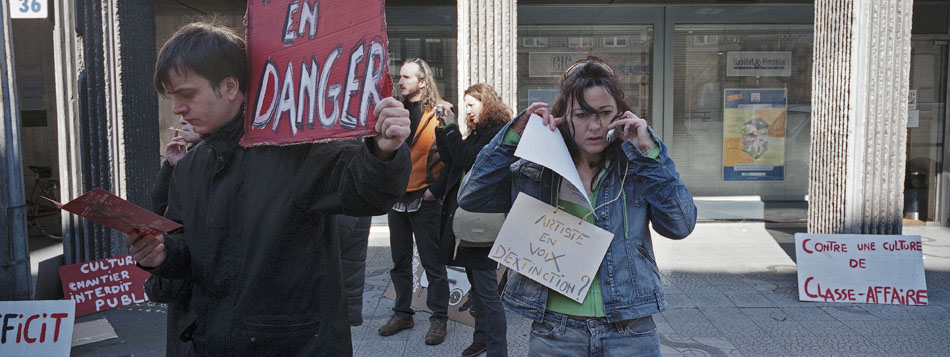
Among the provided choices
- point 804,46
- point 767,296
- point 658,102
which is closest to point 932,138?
point 804,46

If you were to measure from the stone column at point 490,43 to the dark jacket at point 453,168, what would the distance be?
74.0 inches

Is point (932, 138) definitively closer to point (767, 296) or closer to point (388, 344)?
point (767, 296)

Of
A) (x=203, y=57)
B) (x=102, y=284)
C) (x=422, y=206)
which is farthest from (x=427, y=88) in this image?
(x=102, y=284)

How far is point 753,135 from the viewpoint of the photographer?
9406 mm

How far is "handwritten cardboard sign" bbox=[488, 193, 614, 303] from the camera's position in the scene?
7.46 feet

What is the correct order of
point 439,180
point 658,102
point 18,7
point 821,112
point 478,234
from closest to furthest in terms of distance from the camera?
point 478,234, point 439,180, point 18,7, point 821,112, point 658,102

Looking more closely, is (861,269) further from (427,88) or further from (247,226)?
(247,226)

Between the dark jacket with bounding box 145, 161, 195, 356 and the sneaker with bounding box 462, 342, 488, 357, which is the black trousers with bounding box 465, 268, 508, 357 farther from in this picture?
the dark jacket with bounding box 145, 161, 195, 356

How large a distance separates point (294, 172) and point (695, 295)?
16.1 ft

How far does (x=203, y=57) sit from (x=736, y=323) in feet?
14.7

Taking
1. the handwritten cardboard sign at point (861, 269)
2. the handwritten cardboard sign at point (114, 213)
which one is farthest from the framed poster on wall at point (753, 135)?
the handwritten cardboard sign at point (114, 213)

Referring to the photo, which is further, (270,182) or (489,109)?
(489,109)

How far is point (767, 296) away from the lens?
19.1 ft

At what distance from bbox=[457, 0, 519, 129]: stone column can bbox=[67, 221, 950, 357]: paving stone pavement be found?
2.18 metres
